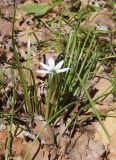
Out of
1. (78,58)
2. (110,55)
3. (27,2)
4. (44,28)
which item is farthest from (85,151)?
(27,2)

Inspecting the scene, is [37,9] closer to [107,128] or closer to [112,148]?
[107,128]

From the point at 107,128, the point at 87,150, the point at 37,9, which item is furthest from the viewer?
the point at 37,9

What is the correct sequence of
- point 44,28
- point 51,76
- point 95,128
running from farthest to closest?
1. point 44,28
2. point 95,128
3. point 51,76

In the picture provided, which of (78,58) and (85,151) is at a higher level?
(78,58)

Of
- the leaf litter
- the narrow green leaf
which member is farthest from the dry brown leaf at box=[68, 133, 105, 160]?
the narrow green leaf

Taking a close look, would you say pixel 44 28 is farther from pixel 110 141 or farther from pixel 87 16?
pixel 110 141

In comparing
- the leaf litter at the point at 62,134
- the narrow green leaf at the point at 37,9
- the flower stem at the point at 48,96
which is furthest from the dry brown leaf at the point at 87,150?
the narrow green leaf at the point at 37,9

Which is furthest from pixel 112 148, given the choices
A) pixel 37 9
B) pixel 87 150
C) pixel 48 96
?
pixel 37 9

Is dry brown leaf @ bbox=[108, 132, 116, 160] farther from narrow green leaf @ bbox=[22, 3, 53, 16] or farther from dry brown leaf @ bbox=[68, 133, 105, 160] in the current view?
narrow green leaf @ bbox=[22, 3, 53, 16]

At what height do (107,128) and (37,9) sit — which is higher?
(37,9)
